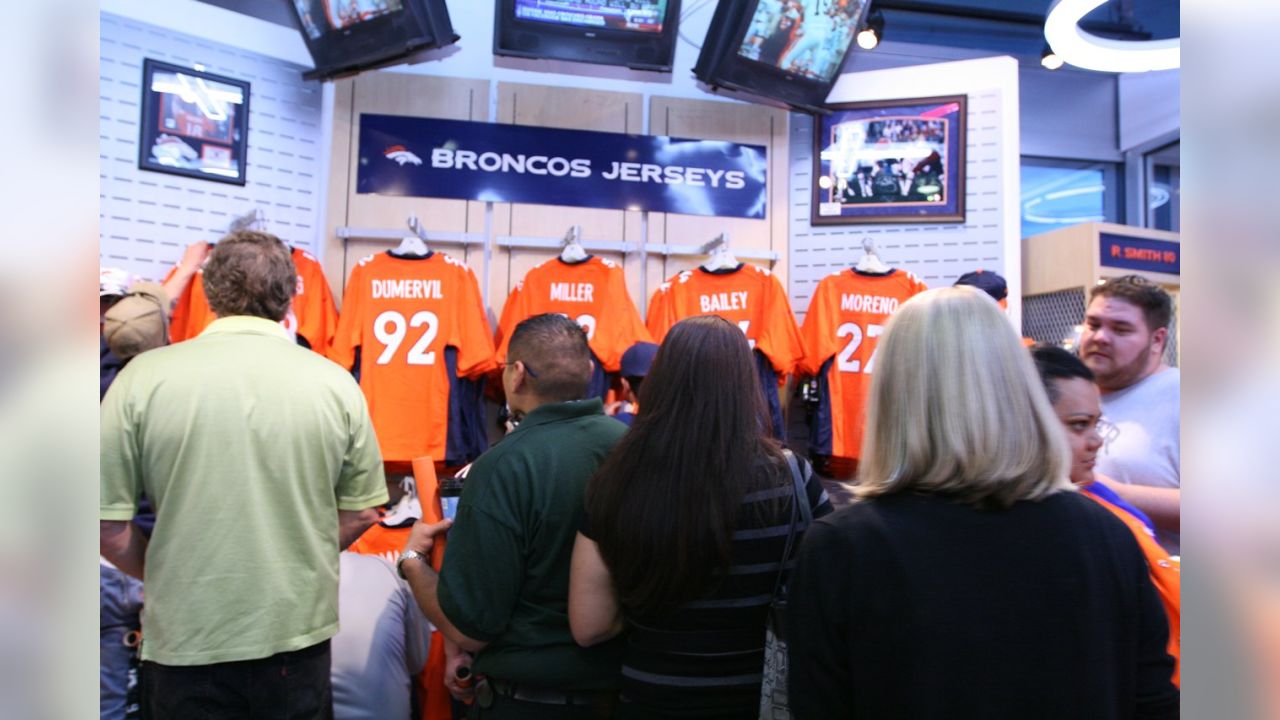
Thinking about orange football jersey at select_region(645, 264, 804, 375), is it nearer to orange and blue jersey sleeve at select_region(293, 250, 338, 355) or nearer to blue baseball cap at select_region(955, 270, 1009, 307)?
blue baseball cap at select_region(955, 270, 1009, 307)

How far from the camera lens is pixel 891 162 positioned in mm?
5406

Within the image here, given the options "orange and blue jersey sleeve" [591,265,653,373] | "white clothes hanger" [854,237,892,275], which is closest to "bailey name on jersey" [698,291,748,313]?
"orange and blue jersey sleeve" [591,265,653,373]

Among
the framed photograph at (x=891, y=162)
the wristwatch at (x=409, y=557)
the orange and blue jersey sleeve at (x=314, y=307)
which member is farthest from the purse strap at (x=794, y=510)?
the framed photograph at (x=891, y=162)

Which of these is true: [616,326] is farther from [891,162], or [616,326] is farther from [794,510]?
[794,510]

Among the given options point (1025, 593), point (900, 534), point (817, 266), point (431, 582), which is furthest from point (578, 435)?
point (817, 266)

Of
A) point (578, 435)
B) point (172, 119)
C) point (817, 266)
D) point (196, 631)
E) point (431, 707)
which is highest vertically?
point (172, 119)

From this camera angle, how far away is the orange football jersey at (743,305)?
474 cm

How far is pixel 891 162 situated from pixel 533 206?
7.74 ft

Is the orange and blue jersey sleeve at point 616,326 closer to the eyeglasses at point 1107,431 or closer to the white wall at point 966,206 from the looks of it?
the white wall at point 966,206

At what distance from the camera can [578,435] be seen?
6.40ft

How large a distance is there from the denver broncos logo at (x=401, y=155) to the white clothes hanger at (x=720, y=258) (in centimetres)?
187

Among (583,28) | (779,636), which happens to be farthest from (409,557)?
(583,28)
